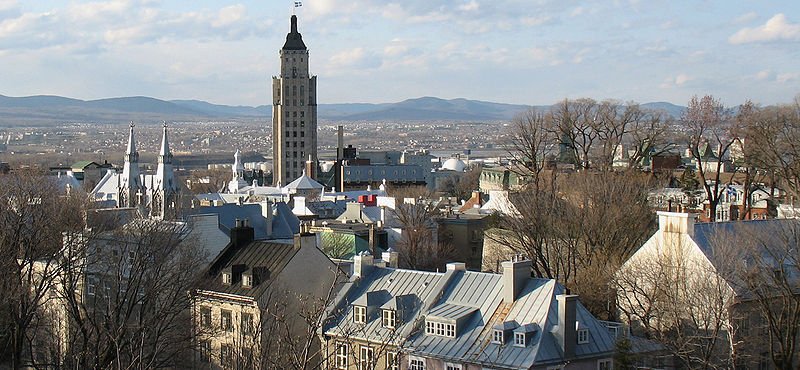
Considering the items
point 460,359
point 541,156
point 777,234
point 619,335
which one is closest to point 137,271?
point 460,359

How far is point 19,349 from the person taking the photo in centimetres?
4359

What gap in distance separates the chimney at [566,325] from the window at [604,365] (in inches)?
A: 51.6

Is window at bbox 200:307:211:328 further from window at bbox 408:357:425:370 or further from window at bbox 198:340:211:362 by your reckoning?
window at bbox 408:357:425:370

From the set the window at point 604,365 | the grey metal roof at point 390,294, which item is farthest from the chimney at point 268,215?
the window at point 604,365

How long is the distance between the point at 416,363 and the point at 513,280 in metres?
4.07

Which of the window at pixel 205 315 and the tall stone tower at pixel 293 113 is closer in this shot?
the window at pixel 205 315

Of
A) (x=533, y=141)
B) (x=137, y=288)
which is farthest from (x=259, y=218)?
(x=137, y=288)

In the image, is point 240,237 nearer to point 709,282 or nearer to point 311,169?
point 709,282

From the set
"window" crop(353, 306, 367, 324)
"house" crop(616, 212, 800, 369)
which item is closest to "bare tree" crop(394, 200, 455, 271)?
"house" crop(616, 212, 800, 369)

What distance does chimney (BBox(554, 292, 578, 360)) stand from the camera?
129ft

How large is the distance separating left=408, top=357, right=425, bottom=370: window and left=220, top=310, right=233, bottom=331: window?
27.8 feet

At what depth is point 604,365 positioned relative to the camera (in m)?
40.7

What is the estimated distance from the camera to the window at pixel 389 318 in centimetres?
A: 4305

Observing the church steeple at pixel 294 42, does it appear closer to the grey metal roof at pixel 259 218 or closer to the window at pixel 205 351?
the grey metal roof at pixel 259 218
